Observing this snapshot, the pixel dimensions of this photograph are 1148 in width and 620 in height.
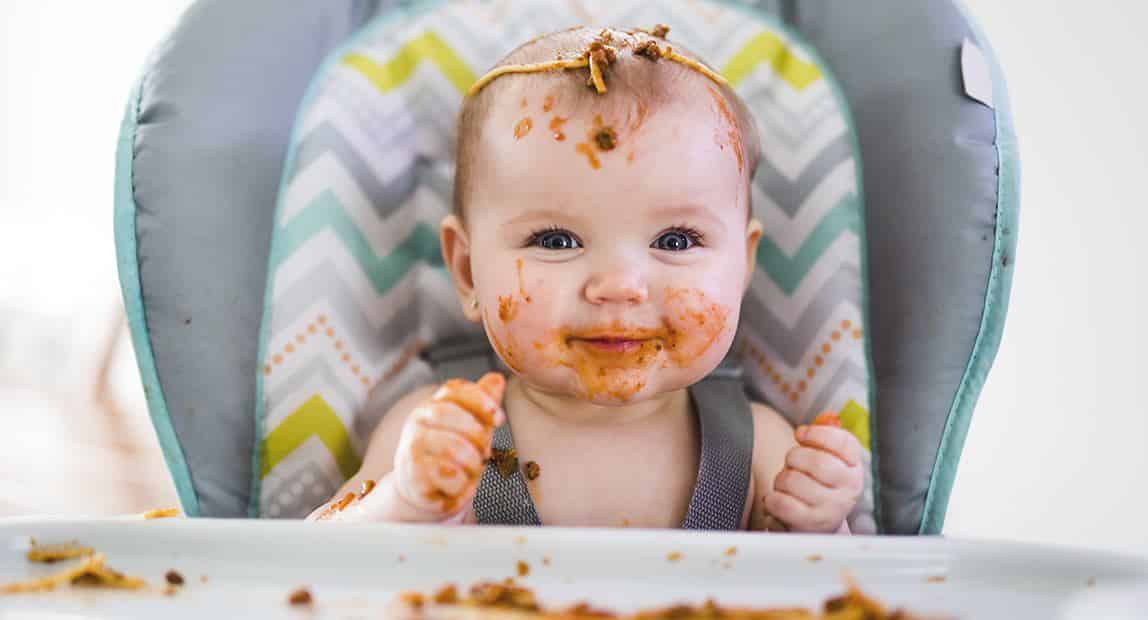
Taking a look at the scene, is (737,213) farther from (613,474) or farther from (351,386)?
(351,386)

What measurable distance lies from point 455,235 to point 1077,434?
1237 millimetres

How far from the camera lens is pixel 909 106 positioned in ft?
3.41

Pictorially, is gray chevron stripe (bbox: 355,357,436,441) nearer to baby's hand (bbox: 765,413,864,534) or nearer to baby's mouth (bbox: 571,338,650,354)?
baby's mouth (bbox: 571,338,650,354)

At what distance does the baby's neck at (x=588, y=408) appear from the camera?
3.38ft

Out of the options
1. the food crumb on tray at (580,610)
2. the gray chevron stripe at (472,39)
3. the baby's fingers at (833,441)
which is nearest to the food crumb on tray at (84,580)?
the food crumb on tray at (580,610)

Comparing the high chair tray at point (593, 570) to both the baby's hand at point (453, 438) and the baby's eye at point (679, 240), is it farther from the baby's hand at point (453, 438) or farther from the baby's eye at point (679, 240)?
the baby's eye at point (679, 240)

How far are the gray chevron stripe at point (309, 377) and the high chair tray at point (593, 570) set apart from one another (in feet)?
1.17

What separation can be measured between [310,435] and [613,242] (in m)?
0.37

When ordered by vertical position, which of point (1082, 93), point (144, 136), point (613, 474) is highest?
point (144, 136)

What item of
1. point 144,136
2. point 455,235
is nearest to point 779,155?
point 455,235

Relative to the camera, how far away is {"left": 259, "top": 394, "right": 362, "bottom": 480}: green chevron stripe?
1037 mm

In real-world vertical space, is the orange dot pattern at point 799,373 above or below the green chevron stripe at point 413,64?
below

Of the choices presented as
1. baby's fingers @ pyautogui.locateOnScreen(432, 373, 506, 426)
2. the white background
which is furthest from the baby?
the white background

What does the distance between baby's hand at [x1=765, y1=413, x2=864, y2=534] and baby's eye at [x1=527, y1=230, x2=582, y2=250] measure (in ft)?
0.82
